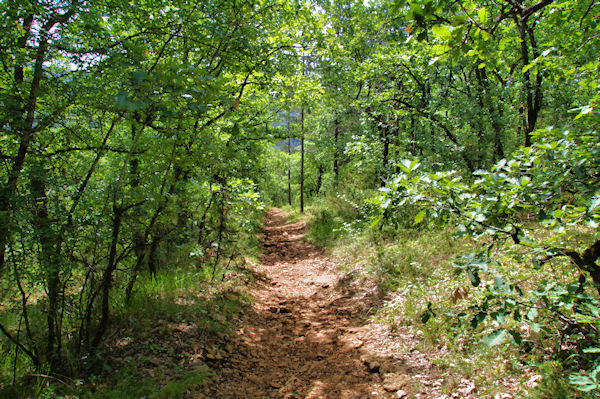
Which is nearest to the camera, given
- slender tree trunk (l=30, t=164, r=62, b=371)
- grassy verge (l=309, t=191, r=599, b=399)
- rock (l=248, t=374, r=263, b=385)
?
slender tree trunk (l=30, t=164, r=62, b=371)

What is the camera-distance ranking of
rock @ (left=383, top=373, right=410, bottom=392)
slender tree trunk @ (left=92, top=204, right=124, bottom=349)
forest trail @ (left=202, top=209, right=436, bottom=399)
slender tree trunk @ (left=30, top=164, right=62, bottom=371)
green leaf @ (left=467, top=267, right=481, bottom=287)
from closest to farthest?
green leaf @ (left=467, top=267, right=481, bottom=287) < slender tree trunk @ (left=30, top=164, right=62, bottom=371) < slender tree trunk @ (left=92, top=204, right=124, bottom=349) < rock @ (left=383, top=373, right=410, bottom=392) < forest trail @ (left=202, top=209, right=436, bottom=399)

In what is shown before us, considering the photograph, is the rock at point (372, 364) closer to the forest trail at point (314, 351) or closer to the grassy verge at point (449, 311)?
the forest trail at point (314, 351)

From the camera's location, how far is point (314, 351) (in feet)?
16.0

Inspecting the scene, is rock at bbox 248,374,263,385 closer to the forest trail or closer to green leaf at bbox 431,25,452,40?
the forest trail

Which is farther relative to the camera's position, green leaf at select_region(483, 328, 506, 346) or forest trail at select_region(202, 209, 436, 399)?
forest trail at select_region(202, 209, 436, 399)

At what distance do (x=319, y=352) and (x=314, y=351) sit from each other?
0.29 feet

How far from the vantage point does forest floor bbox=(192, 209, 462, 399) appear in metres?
3.83

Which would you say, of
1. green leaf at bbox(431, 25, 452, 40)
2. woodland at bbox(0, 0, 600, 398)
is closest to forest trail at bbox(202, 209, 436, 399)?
woodland at bbox(0, 0, 600, 398)

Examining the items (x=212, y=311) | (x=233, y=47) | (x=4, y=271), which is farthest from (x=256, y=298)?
(x=233, y=47)

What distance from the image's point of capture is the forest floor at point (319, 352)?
12.6 feet

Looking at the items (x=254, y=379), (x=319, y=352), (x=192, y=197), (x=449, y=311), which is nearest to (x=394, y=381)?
(x=449, y=311)

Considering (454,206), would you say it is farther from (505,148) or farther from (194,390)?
(505,148)

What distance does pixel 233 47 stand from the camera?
15.0ft

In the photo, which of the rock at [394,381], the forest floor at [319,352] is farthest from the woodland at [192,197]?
the rock at [394,381]
